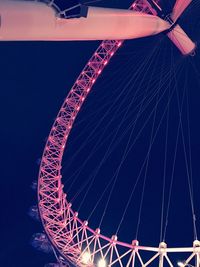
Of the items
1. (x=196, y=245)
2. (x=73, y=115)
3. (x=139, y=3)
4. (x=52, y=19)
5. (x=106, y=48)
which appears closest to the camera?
(x=52, y=19)

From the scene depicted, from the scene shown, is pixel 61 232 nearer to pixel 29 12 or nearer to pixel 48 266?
pixel 48 266

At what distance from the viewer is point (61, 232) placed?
29.2 meters

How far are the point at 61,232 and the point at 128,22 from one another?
19975 millimetres

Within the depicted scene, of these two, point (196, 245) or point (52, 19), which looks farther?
point (196, 245)

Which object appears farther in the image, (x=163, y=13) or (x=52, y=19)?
(x=163, y=13)

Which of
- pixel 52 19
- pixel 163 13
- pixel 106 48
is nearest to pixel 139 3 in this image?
pixel 106 48

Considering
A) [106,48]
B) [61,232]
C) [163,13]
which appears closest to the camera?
[163,13]

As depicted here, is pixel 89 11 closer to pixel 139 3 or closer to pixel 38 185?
pixel 139 3

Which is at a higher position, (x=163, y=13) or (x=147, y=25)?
(x=163, y=13)

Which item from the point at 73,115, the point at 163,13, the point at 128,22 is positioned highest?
the point at 73,115

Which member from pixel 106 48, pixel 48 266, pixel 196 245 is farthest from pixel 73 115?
pixel 196 245

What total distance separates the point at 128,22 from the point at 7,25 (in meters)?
5.89

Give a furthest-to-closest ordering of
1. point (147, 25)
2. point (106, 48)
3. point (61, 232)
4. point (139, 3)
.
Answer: point (106, 48) → point (61, 232) → point (139, 3) → point (147, 25)

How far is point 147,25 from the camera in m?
15.1
